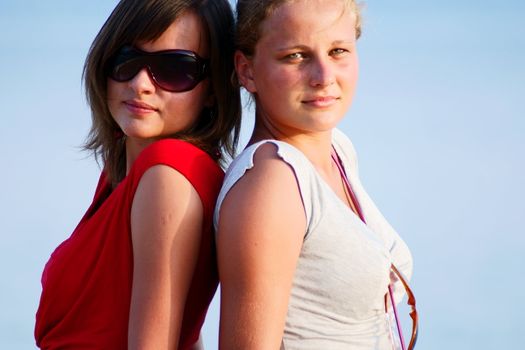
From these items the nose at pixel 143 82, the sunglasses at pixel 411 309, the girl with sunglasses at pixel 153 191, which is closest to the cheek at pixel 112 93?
the girl with sunglasses at pixel 153 191

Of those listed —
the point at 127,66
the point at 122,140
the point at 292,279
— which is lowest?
the point at 292,279

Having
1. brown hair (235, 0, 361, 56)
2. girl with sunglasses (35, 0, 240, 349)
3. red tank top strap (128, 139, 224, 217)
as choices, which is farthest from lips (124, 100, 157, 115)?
brown hair (235, 0, 361, 56)

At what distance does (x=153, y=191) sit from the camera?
3182 mm

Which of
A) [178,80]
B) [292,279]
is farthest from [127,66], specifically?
[292,279]

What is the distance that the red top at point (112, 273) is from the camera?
3268 millimetres

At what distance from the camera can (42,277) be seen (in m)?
3.66

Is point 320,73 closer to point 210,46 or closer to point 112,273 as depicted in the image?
point 210,46

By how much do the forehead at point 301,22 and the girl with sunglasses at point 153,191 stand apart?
304 millimetres

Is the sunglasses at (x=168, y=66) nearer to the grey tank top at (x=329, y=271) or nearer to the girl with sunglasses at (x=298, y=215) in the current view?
the girl with sunglasses at (x=298, y=215)

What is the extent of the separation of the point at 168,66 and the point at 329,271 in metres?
0.96

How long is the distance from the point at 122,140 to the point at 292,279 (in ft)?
3.89

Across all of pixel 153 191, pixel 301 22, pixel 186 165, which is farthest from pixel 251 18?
pixel 153 191

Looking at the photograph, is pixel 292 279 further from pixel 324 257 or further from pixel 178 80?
pixel 178 80

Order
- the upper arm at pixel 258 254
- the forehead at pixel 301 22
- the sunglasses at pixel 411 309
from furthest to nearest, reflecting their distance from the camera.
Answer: the sunglasses at pixel 411 309 → the forehead at pixel 301 22 → the upper arm at pixel 258 254
